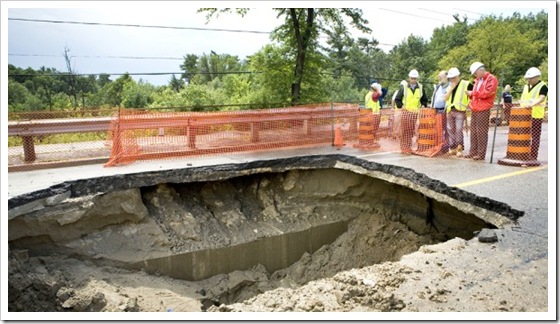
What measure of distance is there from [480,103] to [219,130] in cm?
555

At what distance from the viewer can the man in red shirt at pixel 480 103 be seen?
7.09 meters

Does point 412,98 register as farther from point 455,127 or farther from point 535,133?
point 535,133

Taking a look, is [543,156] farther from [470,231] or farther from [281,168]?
[281,168]

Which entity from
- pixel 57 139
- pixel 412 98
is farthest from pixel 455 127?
pixel 57 139

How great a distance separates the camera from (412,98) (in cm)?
888

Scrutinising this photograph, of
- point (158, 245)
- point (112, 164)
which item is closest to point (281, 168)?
point (158, 245)

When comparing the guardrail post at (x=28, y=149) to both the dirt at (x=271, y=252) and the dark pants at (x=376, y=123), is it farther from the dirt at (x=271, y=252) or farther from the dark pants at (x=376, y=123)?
the dark pants at (x=376, y=123)

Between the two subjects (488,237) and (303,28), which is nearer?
(488,237)

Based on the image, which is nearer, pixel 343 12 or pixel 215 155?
pixel 215 155

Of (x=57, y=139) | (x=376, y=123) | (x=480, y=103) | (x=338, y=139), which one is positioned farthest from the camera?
(x=376, y=123)

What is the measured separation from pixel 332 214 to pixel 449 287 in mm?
4834

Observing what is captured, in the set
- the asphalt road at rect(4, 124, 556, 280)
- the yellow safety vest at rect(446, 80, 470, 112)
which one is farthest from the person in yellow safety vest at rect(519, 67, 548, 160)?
the yellow safety vest at rect(446, 80, 470, 112)

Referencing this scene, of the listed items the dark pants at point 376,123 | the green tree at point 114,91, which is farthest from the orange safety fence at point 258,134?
the green tree at point 114,91

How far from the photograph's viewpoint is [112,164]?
24.4 ft
